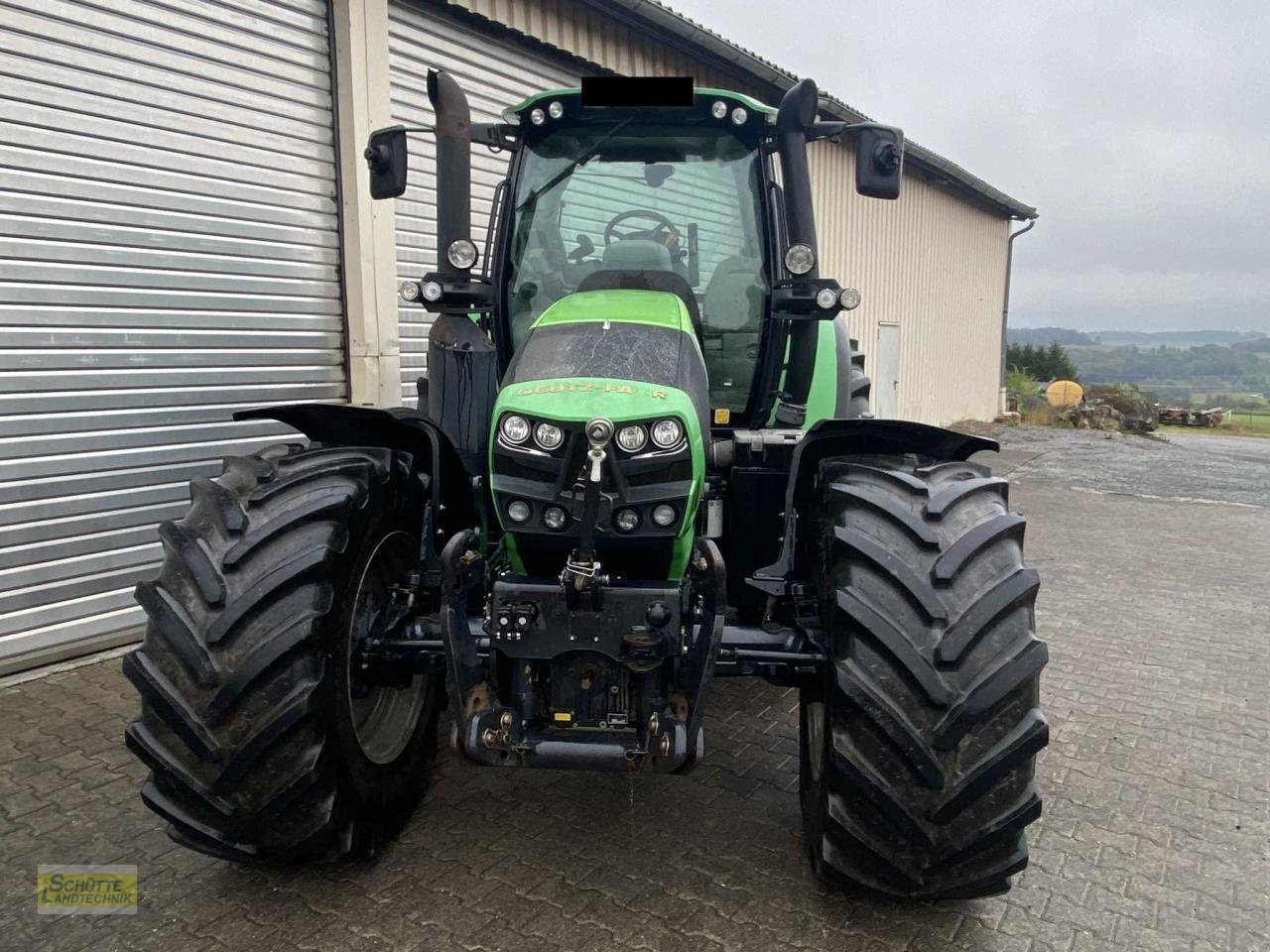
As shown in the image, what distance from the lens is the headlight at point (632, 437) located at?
2.57 meters

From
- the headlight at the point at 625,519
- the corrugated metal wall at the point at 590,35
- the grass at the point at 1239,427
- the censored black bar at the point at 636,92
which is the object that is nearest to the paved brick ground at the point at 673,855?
the headlight at the point at 625,519

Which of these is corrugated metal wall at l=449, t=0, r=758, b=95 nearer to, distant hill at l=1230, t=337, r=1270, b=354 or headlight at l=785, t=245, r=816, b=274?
headlight at l=785, t=245, r=816, b=274

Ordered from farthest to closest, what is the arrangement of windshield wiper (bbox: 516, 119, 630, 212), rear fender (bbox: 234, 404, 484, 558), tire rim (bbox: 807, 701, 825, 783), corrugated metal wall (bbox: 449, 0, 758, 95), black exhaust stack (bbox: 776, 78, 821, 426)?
corrugated metal wall (bbox: 449, 0, 758, 95) → windshield wiper (bbox: 516, 119, 630, 212) → black exhaust stack (bbox: 776, 78, 821, 426) → rear fender (bbox: 234, 404, 484, 558) → tire rim (bbox: 807, 701, 825, 783)

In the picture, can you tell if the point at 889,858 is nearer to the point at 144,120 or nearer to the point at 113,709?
the point at 113,709

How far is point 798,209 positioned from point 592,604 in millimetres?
1831

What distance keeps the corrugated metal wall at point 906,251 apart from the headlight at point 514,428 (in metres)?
5.22

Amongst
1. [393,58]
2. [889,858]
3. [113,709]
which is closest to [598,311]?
[889,858]

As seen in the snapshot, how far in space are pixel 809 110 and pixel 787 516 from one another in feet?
5.02

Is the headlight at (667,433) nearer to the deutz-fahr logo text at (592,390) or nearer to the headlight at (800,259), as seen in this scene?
the deutz-fahr logo text at (592,390)

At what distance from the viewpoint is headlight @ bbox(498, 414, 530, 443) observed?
2.62m

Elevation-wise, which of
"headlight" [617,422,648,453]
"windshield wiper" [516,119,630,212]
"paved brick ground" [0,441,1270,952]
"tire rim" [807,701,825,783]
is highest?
"windshield wiper" [516,119,630,212]

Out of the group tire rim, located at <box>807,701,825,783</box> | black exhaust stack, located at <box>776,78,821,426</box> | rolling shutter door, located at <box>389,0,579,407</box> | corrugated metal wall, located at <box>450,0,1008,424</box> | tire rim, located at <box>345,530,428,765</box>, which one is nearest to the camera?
tire rim, located at <box>807,701,825,783</box>

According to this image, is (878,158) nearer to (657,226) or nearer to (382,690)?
(657,226)

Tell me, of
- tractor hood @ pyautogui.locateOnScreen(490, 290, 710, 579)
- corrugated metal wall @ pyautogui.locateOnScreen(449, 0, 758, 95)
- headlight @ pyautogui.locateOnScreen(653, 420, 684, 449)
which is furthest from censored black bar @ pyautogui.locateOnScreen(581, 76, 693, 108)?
corrugated metal wall @ pyautogui.locateOnScreen(449, 0, 758, 95)
